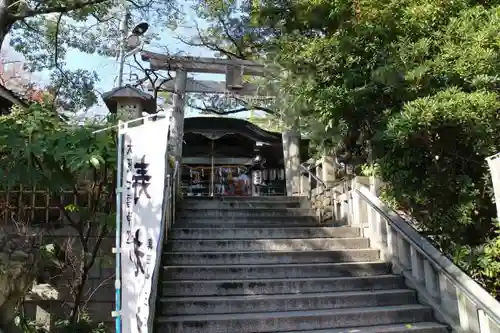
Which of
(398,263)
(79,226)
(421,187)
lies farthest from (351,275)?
(79,226)

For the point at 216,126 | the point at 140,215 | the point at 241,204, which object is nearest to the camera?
the point at 140,215

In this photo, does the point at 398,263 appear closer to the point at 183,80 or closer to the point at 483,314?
the point at 483,314

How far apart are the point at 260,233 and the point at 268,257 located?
0.81 meters

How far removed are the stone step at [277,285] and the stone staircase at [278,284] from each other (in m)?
0.01

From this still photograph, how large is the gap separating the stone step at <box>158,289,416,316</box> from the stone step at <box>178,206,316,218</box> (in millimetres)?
2825

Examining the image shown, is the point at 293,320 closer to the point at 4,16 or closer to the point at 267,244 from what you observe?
the point at 267,244

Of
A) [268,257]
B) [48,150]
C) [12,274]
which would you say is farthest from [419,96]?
[12,274]

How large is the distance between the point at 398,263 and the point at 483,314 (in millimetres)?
1722

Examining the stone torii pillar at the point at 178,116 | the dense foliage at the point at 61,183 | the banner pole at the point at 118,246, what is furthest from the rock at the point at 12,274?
the stone torii pillar at the point at 178,116

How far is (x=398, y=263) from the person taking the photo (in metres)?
6.18

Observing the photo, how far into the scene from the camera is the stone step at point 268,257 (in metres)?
6.21

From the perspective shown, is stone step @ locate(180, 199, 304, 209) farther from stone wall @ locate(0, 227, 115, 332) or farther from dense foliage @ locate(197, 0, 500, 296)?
dense foliage @ locate(197, 0, 500, 296)

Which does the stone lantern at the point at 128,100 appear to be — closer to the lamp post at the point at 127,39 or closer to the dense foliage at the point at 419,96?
the dense foliage at the point at 419,96

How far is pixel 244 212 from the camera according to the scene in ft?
27.6
